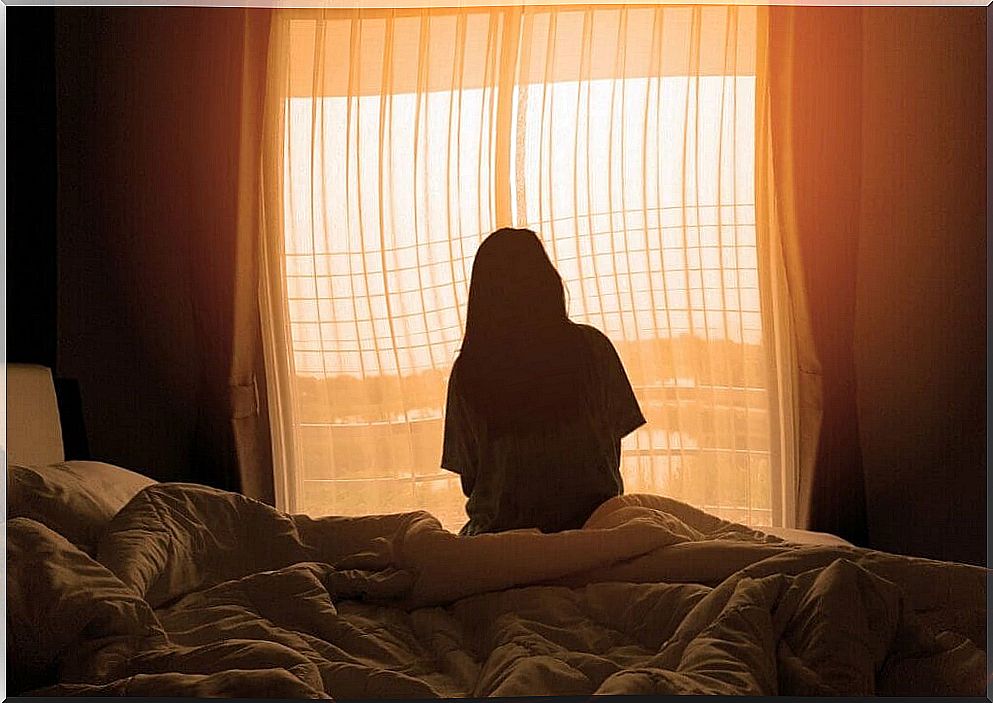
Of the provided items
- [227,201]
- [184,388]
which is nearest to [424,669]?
[184,388]

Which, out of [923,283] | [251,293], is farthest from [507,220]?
[923,283]

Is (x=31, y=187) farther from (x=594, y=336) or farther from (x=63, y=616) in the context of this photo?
(x=594, y=336)

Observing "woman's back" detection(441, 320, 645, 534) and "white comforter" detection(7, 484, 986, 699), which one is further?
"woman's back" detection(441, 320, 645, 534)

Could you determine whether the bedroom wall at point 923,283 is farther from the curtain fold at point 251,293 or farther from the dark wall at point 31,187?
the dark wall at point 31,187

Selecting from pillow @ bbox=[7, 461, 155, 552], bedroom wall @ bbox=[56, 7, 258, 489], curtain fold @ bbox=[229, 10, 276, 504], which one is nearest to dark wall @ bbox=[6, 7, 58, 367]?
bedroom wall @ bbox=[56, 7, 258, 489]

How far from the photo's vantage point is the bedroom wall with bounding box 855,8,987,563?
2.15 m

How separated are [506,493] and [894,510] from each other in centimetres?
83

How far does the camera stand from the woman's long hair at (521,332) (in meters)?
2.07

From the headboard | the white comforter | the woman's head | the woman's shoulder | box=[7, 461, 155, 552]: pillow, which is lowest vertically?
the white comforter

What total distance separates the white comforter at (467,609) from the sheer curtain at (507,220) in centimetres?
13

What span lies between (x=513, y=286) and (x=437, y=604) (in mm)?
643

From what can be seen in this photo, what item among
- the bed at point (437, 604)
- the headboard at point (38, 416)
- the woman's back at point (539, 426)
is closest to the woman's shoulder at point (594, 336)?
the woman's back at point (539, 426)

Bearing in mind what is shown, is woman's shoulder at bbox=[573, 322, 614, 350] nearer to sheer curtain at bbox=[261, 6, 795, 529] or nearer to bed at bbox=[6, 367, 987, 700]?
sheer curtain at bbox=[261, 6, 795, 529]

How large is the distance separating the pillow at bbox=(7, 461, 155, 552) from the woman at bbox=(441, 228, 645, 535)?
2.27ft
